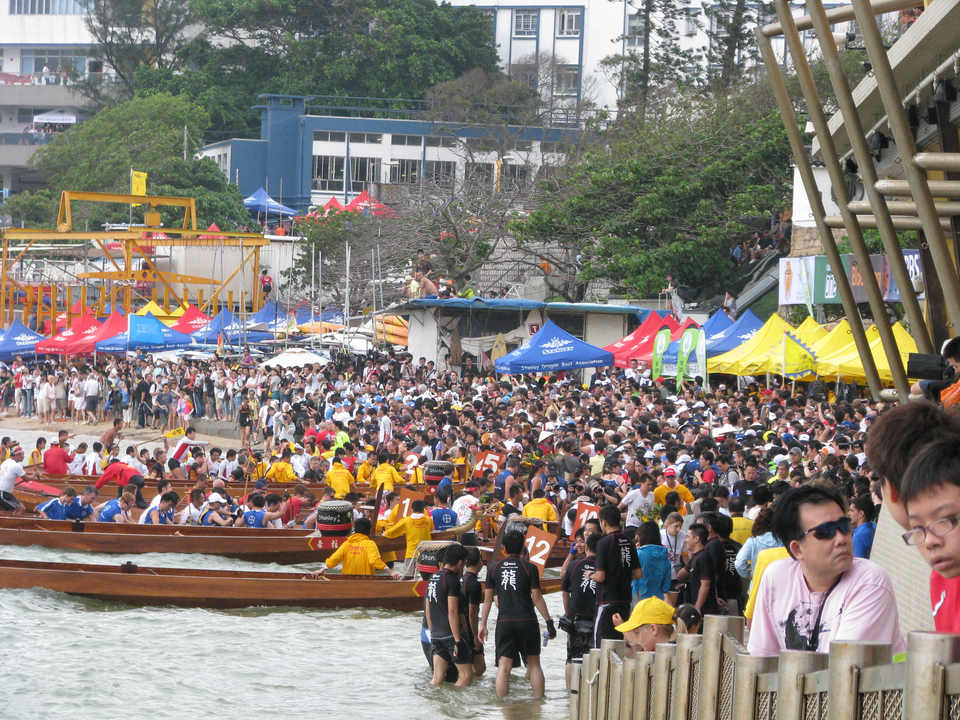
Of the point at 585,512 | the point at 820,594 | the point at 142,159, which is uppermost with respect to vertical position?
the point at 142,159

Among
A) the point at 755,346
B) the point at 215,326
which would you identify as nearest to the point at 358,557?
the point at 755,346

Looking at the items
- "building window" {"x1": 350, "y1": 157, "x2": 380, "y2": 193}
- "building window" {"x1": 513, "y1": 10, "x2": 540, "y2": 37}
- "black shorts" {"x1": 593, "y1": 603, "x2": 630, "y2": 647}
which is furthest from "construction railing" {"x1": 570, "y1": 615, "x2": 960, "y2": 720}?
"building window" {"x1": 513, "y1": 10, "x2": 540, "y2": 37}

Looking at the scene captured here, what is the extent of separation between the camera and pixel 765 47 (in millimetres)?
6996

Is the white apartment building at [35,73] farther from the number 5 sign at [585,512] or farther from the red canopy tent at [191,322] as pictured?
the number 5 sign at [585,512]

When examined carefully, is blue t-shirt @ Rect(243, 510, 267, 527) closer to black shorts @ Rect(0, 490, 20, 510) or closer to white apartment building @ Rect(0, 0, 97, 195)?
black shorts @ Rect(0, 490, 20, 510)

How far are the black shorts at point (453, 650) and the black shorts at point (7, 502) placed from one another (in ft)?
35.5

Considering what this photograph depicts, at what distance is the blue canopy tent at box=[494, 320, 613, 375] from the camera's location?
1076 inches

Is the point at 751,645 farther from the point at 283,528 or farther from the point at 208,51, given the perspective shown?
the point at 208,51

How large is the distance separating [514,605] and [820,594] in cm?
685

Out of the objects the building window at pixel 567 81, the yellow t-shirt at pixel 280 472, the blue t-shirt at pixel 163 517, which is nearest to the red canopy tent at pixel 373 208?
the building window at pixel 567 81

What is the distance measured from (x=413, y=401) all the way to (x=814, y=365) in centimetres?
1131

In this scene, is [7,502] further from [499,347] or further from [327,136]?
[327,136]

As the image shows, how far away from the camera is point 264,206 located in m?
75.3

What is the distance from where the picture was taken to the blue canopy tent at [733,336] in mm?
25859
